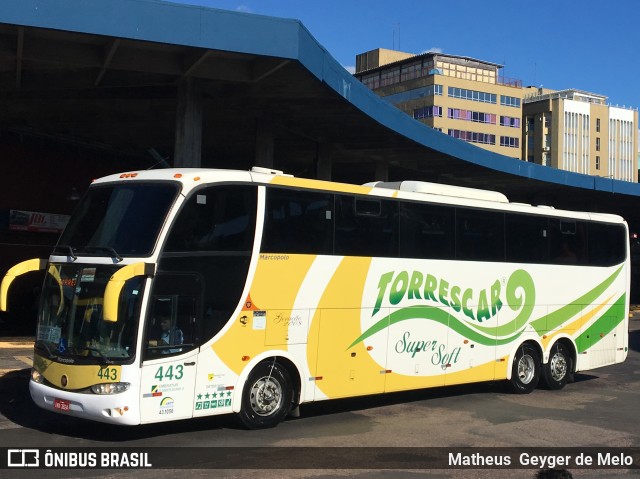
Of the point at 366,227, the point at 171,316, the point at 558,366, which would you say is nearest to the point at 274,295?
the point at 171,316

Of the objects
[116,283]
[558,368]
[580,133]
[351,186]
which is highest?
[580,133]

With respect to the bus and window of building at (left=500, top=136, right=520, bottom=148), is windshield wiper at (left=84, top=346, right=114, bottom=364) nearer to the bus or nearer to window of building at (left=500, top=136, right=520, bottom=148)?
the bus

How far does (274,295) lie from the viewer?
10477 mm

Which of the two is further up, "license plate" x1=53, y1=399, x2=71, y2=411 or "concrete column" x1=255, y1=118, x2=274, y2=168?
"concrete column" x1=255, y1=118, x2=274, y2=168

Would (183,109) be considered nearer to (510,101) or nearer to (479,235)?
(479,235)

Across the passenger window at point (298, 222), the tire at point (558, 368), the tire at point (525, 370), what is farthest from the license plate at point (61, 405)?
the tire at point (558, 368)

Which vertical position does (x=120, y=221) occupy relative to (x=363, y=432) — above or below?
above

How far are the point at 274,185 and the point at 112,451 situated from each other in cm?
416

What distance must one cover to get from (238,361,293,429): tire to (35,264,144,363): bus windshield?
1.96 meters

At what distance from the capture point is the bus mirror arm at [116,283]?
8383 mm

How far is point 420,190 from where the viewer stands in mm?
13023

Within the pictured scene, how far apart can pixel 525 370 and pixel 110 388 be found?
900 cm

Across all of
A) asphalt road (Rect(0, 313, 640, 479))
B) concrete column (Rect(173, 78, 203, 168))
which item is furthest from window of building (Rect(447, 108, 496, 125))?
asphalt road (Rect(0, 313, 640, 479))

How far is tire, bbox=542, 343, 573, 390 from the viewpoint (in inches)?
602
